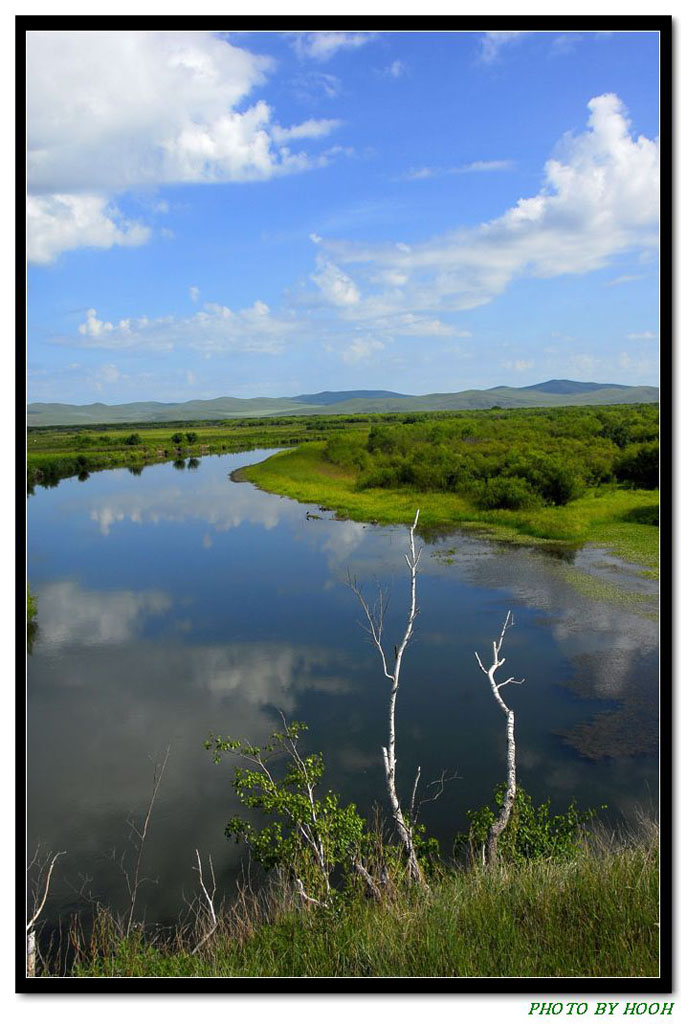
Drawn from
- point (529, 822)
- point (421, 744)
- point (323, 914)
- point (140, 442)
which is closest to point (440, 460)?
point (421, 744)

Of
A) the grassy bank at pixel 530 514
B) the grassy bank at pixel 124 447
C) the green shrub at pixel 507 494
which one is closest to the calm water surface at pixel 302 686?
the grassy bank at pixel 530 514

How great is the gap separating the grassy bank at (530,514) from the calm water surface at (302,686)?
1.74 m

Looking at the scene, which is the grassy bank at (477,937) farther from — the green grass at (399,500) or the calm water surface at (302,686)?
the green grass at (399,500)

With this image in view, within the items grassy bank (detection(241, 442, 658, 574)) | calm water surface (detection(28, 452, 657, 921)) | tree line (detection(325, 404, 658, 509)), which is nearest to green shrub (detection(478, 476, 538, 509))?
tree line (detection(325, 404, 658, 509))

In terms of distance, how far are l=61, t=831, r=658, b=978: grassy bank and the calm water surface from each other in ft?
11.3

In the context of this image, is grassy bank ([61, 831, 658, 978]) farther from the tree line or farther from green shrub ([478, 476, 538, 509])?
the tree line

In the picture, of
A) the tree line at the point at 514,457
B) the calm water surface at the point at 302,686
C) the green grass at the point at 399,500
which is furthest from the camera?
the tree line at the point at 514,457

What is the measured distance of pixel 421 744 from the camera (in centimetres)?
892

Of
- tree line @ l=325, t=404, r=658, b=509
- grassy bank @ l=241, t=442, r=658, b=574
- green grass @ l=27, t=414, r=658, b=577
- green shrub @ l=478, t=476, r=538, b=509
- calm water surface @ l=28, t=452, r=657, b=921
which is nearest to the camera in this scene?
calm water surface @ l=28, t=452, r=657, b=921

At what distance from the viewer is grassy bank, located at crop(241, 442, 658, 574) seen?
20.3 m

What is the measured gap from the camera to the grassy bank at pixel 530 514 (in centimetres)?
2034

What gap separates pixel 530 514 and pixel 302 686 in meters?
14.8

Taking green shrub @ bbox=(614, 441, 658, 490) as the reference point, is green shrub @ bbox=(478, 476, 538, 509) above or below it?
below

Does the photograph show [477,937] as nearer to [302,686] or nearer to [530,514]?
[302,686]
